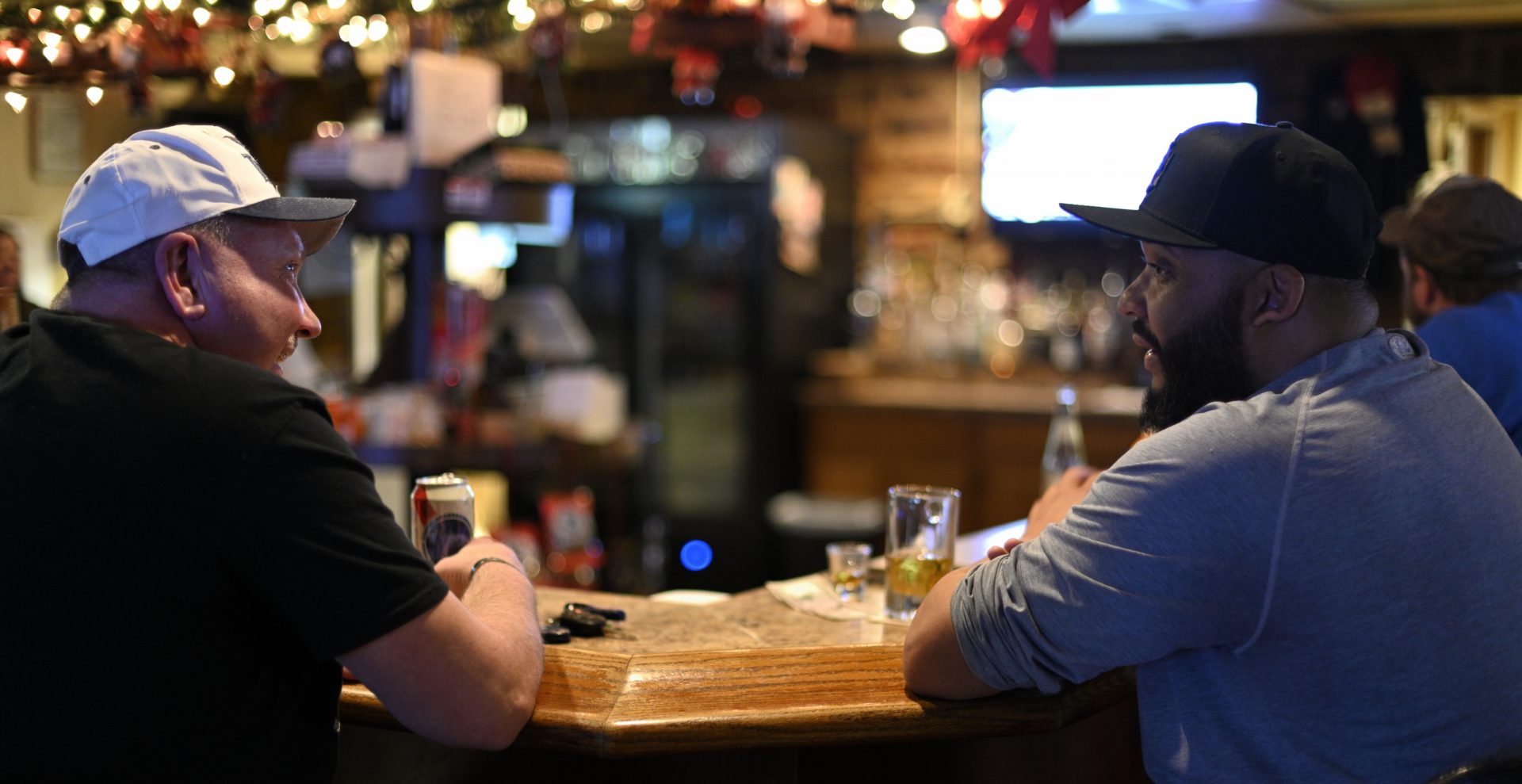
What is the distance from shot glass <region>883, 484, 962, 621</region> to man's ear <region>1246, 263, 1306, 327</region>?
59 centimetres

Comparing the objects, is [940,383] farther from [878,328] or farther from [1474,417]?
[1474,417]

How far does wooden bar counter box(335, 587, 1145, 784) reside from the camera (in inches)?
60.5

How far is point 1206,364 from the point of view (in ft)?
5.35

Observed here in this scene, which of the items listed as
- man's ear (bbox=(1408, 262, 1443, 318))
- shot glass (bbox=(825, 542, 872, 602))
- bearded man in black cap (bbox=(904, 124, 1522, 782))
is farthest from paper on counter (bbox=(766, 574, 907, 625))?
man's ear (bbox=(1408, 262, 1443, 318))

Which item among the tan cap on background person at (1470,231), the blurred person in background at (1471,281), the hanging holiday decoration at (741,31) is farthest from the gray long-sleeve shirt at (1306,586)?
the hanging holiday decoration at (741,31)

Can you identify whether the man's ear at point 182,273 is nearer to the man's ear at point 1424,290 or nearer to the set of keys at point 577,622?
the set of keys at point 577,622

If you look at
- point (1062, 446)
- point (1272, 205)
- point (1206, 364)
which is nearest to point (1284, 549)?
point (1206, 364)

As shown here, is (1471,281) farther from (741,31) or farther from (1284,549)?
(741,31)

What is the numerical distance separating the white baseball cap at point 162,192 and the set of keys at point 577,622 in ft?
2.16

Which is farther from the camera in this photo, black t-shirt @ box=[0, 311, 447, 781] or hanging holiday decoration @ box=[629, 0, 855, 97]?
hanging holiday decoration @ box=[629, 0, 855, 97]

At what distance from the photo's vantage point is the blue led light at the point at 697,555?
6.38 m

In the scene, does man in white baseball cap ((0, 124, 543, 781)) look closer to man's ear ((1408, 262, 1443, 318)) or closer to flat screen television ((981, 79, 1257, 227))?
man's ear ((1408, 262, 1443, 318))

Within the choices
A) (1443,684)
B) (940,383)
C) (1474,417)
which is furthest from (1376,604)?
(940,383)

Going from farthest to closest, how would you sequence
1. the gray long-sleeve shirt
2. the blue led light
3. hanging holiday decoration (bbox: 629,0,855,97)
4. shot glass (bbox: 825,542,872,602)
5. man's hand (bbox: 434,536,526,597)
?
the blue led light → hanging holiday decoration (bbox: 629,0,855,97) → shot glass (bbox: 825,542,872,602) → man's hand (bbox: 434,536,526,597) → the gray long-sleeve shirt
